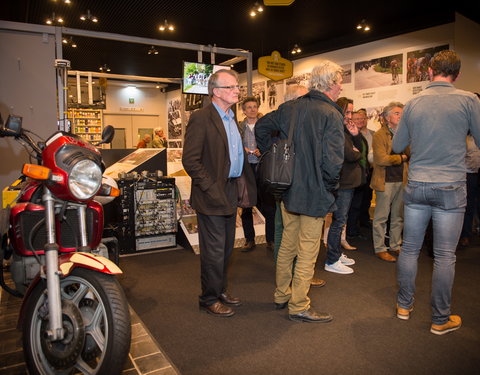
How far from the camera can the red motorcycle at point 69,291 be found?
5.18 feet

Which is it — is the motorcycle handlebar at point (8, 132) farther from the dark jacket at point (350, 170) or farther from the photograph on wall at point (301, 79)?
the photograph on wall at point (301, 79)

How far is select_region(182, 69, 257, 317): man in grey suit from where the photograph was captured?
247 cm

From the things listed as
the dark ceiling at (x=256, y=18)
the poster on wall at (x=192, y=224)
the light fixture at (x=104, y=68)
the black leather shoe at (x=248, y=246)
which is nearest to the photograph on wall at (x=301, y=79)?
the dark ceiling at (x=256, y=18)

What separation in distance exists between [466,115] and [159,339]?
7.64 ft

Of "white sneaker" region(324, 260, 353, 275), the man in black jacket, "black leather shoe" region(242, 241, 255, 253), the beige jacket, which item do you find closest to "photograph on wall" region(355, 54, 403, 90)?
the beige jacket

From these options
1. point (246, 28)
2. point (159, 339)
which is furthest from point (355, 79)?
point (159, 339)

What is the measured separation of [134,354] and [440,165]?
2148mm

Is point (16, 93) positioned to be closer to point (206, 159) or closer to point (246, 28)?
point (206, 159)

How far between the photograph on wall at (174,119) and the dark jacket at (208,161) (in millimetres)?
12509

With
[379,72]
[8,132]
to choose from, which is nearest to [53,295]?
[8,132]

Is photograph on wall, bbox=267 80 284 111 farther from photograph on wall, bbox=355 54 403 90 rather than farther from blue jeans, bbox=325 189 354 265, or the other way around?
blue jeans, bbox=325 189 354 265

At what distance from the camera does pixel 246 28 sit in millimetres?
7996

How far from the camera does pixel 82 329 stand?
65.2 inches

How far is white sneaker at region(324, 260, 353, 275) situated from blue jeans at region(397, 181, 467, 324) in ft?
3.56
